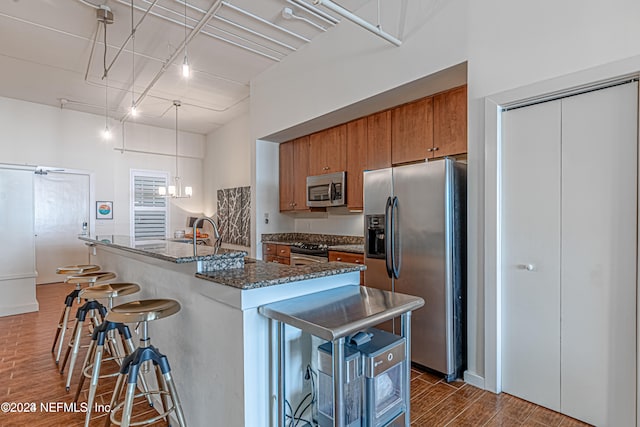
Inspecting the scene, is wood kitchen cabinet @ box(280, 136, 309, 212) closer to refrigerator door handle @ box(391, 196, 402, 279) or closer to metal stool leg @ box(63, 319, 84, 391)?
refrigerator door handle @ box(391, 196, 402, 279)

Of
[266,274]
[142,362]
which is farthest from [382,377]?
[142,362]

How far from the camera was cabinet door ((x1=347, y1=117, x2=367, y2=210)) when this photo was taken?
3932 millimetres

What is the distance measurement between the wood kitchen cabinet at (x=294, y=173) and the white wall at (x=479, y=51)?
134 centimetres

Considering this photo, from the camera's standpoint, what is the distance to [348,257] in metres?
3.64

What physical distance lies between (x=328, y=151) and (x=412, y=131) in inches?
55.1

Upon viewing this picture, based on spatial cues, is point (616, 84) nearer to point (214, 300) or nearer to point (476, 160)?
point (476, 160)

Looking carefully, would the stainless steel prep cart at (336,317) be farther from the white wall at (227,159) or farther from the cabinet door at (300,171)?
the white wall at (227,159)

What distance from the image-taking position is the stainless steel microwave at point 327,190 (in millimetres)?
4180

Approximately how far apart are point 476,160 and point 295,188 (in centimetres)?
299

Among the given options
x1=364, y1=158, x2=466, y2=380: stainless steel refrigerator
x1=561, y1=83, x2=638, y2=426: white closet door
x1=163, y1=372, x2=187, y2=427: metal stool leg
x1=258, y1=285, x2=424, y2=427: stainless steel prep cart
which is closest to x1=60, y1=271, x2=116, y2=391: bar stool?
x1=163, y1=372, x2=187, y2=427: metal stool leg

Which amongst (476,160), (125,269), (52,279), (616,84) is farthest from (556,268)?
(52,279)

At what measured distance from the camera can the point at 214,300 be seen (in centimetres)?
167

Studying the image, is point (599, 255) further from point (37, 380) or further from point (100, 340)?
point (37, 380)

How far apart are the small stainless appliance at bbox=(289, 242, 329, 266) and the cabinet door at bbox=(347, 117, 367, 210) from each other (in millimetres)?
656
